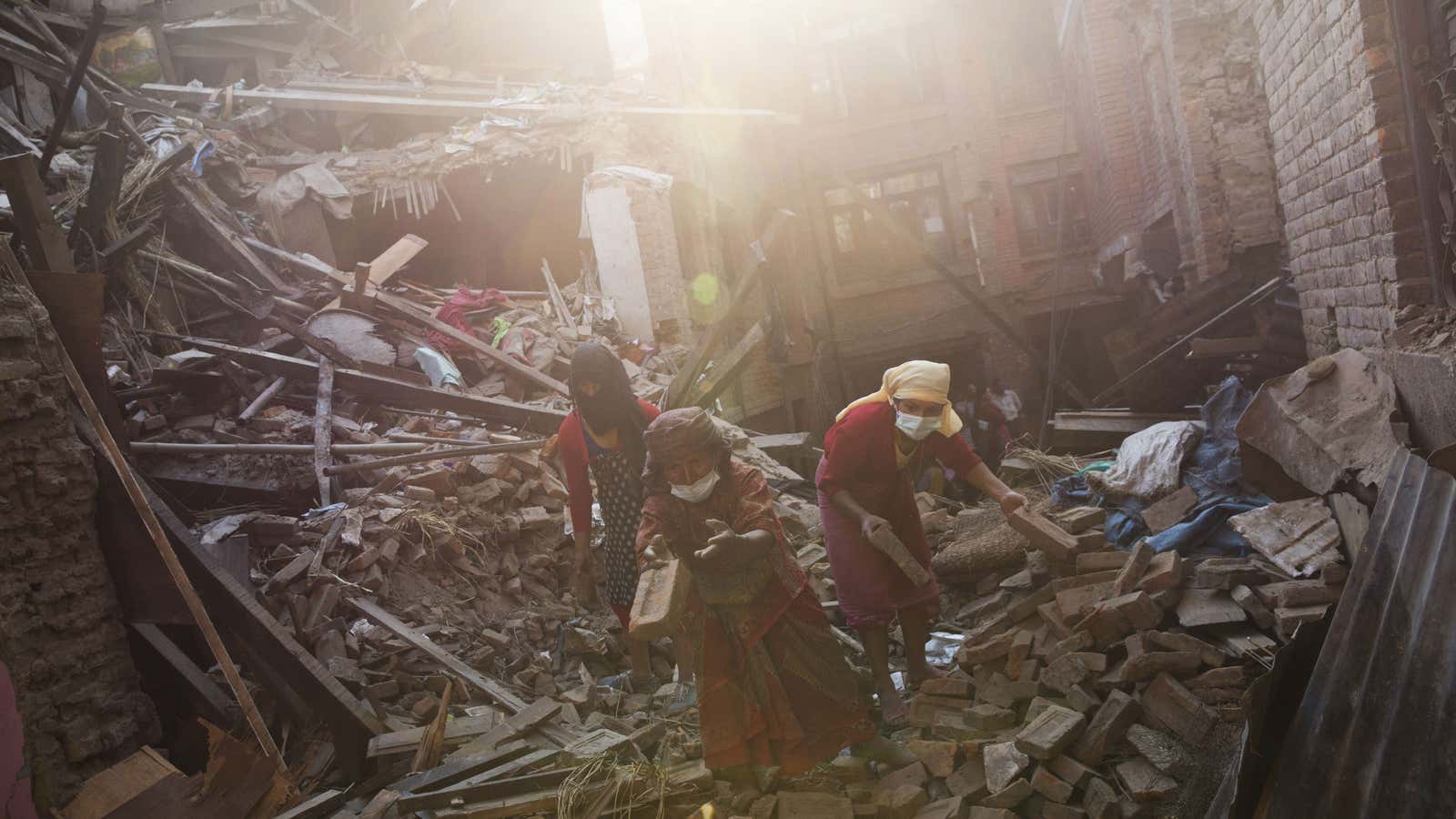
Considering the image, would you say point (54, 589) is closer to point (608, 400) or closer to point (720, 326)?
point (608, 400)

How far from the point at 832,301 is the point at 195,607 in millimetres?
17310

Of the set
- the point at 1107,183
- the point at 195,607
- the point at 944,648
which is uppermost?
the point at 1107,183

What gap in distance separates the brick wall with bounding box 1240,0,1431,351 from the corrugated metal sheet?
156cm

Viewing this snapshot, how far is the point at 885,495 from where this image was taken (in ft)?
14.8

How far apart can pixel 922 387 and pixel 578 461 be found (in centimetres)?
202

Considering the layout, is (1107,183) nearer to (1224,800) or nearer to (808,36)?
(808,36)

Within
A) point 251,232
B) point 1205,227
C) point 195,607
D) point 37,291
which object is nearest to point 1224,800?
point 195,607

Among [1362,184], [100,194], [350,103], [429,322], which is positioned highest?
[350,103]

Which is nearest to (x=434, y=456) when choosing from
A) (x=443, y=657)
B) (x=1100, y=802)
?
(x=443, y=657)

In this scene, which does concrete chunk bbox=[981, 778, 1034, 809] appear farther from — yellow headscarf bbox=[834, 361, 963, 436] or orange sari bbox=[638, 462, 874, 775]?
yellow headscarf bbox=[834, 361, 963, 436]

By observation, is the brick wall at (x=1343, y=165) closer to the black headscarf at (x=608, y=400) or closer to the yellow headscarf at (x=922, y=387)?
the yellow headscarf at (x=922, y=387)

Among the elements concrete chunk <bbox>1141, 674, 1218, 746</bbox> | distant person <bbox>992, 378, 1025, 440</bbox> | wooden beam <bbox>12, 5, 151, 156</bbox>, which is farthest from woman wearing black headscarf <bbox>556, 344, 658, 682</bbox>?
wooden beam <bbox>12, 5, 151, 156</bbox>

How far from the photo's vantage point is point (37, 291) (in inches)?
164

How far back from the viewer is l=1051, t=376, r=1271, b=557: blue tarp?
4.88 metres
